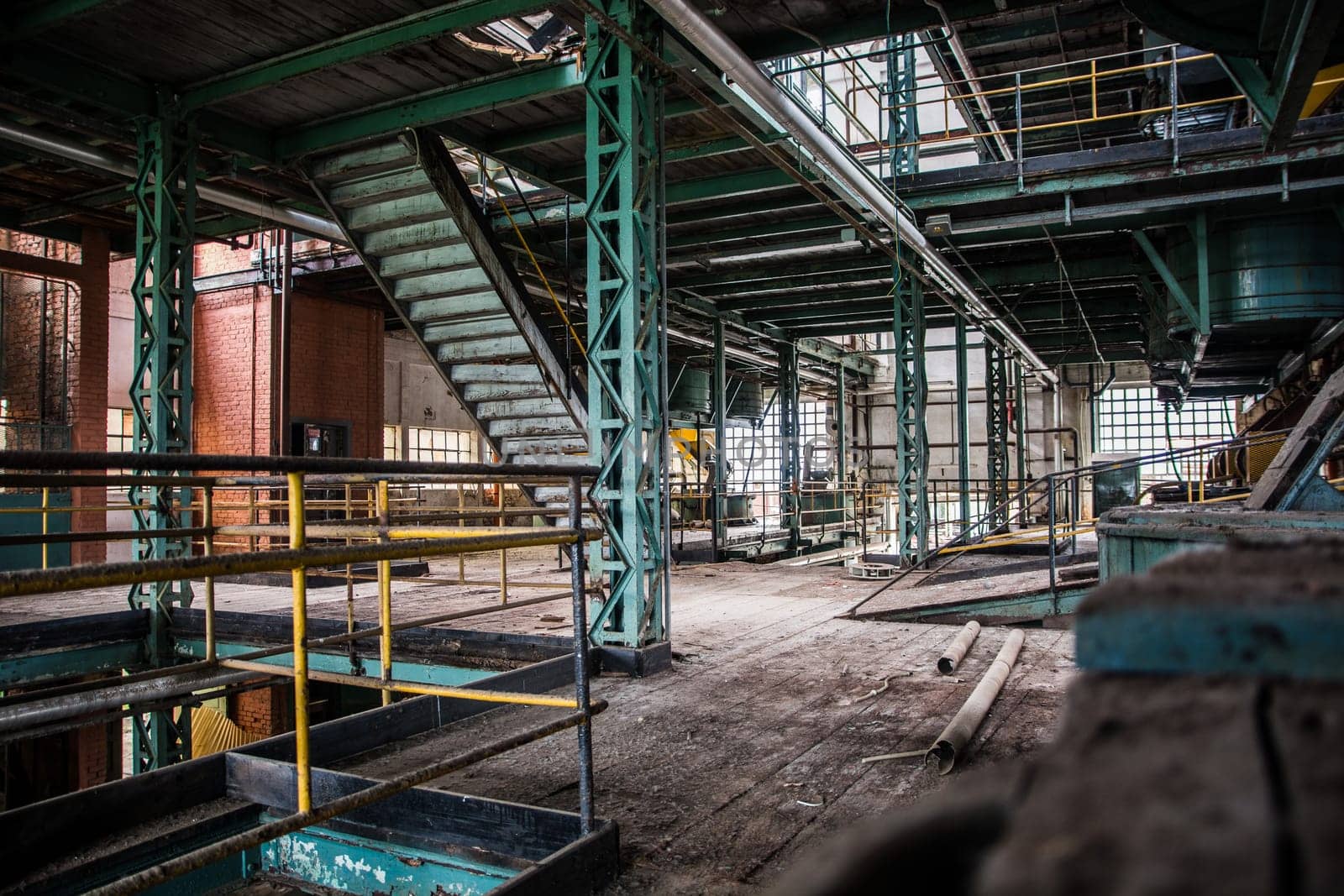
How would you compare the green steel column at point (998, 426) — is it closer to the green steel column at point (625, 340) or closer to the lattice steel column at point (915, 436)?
the lattice steel column at point (915, 436)

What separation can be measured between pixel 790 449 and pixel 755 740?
681 inches

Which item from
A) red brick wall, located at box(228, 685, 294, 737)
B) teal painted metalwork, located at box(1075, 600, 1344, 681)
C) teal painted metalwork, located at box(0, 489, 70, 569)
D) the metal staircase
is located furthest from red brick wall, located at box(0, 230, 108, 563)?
teal painted metalwork, located at box(1075, 600, 1344, 681)

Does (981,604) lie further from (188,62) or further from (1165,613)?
(188,62)

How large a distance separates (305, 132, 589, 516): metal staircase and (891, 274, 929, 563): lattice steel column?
614 centimetres

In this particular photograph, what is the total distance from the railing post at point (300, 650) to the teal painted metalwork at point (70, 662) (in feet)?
25.7

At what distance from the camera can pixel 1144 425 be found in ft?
110

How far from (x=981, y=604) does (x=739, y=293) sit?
10639 mm

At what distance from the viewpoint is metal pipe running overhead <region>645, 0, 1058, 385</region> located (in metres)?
6.70

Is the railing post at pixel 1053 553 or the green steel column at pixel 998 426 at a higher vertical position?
the green steel column at pixel 998 426

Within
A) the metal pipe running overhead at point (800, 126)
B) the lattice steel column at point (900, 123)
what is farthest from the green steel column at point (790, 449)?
the lattice steel column at point (900, 123)

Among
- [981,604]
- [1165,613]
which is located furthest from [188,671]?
[981,604]

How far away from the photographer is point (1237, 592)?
0.71 m

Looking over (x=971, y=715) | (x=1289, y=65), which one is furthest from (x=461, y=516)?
(x=1289, y=65)

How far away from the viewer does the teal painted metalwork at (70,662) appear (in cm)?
865
